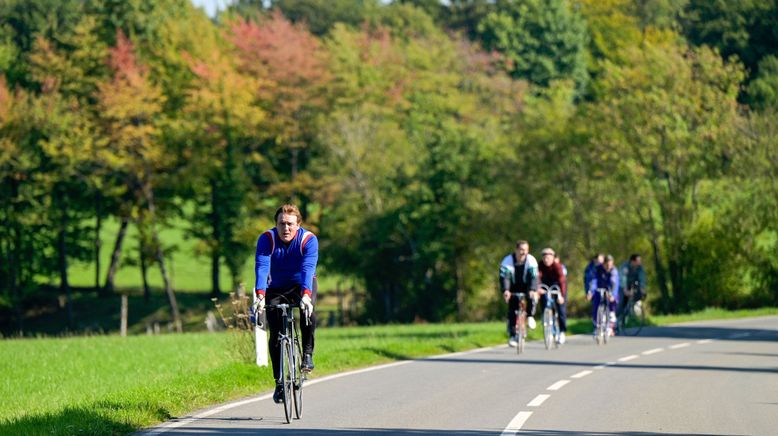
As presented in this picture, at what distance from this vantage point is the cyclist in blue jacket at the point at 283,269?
41.2 feet

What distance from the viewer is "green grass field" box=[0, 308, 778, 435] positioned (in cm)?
1262

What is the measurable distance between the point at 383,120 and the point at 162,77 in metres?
10.5

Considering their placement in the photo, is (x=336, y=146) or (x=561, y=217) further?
(x=336, y=146)

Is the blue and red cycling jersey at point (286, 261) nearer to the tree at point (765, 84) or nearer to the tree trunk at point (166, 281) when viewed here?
the tree trunk at point (166, 281)

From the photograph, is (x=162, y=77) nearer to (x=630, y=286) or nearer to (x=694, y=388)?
(x=630, y=286)

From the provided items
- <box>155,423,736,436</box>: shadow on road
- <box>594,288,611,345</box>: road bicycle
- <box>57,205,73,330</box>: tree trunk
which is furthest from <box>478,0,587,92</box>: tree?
<box>155,423,736,436</box>: shadow on road

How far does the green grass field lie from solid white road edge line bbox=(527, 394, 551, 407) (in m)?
3.34

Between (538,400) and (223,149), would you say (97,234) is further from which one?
(538,400)

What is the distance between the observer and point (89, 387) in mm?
18484

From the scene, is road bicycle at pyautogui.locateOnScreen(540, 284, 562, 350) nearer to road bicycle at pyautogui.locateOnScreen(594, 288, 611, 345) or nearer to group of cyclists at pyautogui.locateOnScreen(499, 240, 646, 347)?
group of cyclists at pyautogui.locateOnScreen(499, 240, 646, 347)

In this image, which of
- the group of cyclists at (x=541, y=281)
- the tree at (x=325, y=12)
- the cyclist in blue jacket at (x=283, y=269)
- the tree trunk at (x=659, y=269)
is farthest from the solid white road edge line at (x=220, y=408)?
the tree at (x=325, y=12)

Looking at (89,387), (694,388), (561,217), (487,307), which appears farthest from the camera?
(487,307)

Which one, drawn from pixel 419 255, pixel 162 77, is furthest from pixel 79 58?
pixel 419 255

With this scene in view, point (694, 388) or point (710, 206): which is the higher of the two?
point (710, 206)
